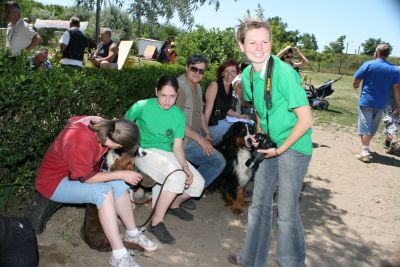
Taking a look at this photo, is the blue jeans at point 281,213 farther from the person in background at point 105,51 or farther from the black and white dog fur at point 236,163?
the person in background at point 105,51

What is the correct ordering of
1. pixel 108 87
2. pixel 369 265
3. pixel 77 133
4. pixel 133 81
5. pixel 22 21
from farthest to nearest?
pixel 22 21 < pixel 133 81 < pixel 108 87 < pixel 369 265 < pixel 77 133

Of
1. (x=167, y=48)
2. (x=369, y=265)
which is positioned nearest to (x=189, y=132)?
(x=369, y=265)

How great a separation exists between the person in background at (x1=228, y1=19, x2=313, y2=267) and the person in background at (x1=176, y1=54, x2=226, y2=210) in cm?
152

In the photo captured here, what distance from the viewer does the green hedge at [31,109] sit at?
3.18 meters

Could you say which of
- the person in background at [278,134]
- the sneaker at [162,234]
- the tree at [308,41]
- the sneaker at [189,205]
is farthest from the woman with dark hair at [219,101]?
the tree at [308,41]

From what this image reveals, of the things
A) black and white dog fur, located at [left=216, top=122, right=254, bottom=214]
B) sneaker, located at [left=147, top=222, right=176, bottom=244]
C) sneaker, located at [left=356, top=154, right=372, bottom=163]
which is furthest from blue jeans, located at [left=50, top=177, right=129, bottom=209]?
sneaker, located at [left=356, top=154, right=372, bottom=163]

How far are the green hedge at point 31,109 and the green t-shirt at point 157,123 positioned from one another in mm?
492

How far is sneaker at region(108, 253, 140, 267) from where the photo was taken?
3307 mm

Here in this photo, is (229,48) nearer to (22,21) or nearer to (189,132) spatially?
(22,21)

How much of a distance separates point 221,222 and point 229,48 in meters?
6.76

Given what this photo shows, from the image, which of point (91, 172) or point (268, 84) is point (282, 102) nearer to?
point (268, 84)

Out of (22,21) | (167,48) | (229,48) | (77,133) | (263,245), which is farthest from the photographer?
(167,48)

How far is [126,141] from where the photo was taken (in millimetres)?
3230

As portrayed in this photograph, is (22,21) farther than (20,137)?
Yes
